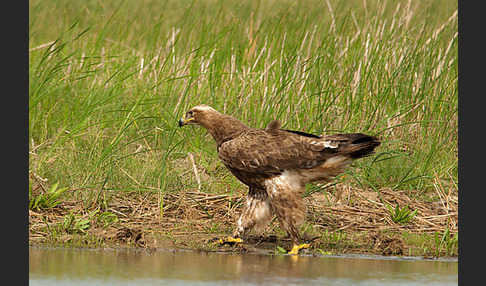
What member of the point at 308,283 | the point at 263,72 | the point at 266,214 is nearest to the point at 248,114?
the point at 263,72

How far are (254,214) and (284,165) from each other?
0.62 m

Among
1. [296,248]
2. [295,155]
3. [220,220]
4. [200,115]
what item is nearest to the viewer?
[296,248]

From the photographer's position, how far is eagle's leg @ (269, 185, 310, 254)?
754 cm

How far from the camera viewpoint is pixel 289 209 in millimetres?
7578

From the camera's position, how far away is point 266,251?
7.55 m

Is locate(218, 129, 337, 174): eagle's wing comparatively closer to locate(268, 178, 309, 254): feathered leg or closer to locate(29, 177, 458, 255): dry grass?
locate(268, 178, 309, 254): feathered leg

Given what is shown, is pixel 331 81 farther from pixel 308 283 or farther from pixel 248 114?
pixel 308 283

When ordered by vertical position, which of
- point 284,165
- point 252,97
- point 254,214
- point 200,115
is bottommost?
point 254,214

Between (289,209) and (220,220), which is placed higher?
(289,209)

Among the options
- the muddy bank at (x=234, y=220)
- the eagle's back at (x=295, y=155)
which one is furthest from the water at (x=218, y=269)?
the eagle's back at (x=295, y=155)

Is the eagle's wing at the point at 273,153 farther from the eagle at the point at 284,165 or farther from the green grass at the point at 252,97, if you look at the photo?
the green grass at the point at 252,97

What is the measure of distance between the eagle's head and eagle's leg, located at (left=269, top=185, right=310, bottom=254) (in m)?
1.18

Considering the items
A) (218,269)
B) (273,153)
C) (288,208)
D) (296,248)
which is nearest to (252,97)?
(273,153)

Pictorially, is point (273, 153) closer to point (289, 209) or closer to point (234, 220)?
point (289, 209)
